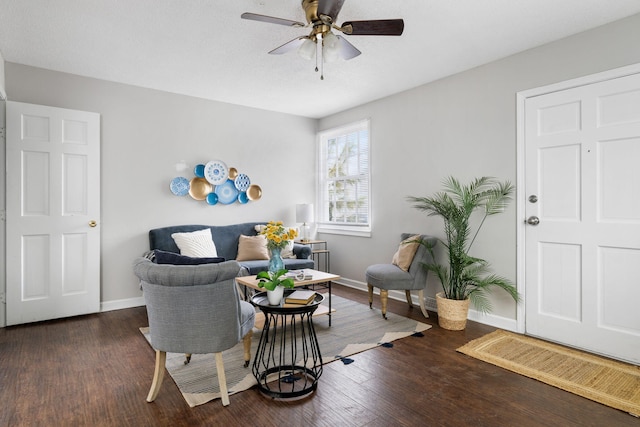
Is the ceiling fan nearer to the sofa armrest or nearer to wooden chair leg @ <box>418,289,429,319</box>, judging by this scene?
wooden chair leg @ <box>418,289,429,319</box>

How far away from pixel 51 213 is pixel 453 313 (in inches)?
161

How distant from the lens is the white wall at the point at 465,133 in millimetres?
2881

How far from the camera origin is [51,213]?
11.8 ft

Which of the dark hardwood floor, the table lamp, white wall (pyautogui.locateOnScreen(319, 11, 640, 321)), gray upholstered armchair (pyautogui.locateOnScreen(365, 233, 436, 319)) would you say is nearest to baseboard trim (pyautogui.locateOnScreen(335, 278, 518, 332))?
white wall (pyautogui.locateOnScreen(319, 11, 640, 321))

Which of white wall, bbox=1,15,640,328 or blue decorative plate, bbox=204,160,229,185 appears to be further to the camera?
blue decorative plate, bbox=204,160,229,185

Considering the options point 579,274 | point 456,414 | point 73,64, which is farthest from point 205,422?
point 73,64

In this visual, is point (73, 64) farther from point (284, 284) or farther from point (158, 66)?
point (284, 284)

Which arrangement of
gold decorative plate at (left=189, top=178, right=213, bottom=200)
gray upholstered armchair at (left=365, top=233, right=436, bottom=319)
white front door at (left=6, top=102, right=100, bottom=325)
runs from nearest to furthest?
white front door at (left=6, top=102, right=100, bottom=325), gray upholstered armchair at (left=365, top=233, right=436, bottom=319), gold decorative plate at (left=189, top=178, right=213, bottom=200)

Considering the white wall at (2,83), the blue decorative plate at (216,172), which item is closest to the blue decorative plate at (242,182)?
the blue decorative plate at (216,172)

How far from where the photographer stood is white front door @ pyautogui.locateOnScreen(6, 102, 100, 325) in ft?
11.3

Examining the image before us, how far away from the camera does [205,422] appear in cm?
191

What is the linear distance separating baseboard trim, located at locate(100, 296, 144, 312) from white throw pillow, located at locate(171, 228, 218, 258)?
809 millimetres

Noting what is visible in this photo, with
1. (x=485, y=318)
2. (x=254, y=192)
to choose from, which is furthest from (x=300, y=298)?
(x=254, y=192)

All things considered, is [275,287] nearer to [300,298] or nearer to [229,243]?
[300,298]
